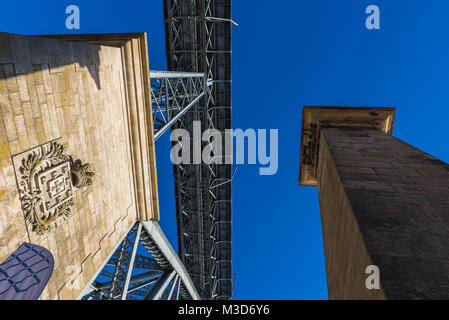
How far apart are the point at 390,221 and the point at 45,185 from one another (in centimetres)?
604

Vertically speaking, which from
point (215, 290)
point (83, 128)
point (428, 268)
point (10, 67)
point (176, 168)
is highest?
point (10, 67)

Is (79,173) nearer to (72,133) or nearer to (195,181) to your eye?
(72,133)

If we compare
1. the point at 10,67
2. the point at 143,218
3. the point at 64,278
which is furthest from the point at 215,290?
the point at 10,67

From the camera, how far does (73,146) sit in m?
5.69

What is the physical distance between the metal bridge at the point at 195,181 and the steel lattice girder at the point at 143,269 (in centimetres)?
5

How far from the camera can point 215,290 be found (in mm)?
25375

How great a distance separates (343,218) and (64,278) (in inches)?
232

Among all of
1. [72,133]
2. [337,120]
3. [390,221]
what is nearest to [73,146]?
[72,133]

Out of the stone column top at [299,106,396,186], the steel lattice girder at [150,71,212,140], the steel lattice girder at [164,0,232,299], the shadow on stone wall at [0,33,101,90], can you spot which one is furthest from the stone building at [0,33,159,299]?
the steel lattice girder at [164,0,232,299]

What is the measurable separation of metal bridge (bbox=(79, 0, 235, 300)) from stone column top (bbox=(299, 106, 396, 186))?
6120mm

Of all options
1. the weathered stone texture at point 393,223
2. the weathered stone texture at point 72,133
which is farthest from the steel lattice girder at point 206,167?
the weathered stone texture at point 393,223

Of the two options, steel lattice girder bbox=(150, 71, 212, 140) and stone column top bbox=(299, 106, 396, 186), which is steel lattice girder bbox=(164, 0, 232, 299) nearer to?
steel lattice girder bbox=(150, 71, 212, 140)
